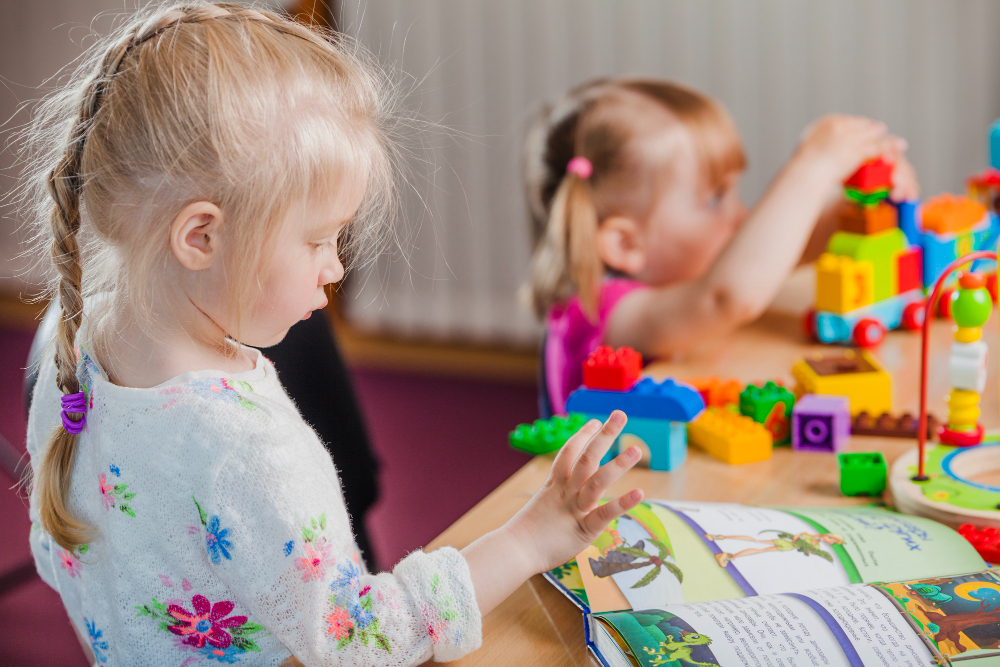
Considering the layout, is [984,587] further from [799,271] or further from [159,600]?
[799,271]

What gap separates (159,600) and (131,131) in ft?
0.91

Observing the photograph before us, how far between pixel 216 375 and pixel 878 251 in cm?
85

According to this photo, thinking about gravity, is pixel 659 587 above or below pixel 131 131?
below

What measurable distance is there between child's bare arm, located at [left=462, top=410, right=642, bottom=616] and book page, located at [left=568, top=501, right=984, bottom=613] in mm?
48

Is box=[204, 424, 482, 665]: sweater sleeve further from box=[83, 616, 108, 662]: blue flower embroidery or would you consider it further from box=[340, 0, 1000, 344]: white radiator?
box=[340, 0, 1000, 344]: white radiator

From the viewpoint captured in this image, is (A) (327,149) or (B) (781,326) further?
(B) (781,326)

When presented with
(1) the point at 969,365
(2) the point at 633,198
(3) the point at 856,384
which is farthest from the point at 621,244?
(1) the point at 969,365

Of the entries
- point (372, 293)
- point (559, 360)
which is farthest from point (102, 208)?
point (372, 293)

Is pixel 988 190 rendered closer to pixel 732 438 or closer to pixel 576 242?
pixel 576 242

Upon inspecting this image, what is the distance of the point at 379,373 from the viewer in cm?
290

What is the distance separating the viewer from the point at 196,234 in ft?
1.79

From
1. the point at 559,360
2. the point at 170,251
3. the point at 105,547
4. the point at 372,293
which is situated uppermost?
the point at 170,251

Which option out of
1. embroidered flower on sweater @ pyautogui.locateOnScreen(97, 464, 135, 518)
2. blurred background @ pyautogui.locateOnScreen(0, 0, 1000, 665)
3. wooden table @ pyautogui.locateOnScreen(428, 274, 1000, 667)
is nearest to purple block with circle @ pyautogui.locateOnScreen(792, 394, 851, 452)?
wooden table @ pyautogui.locateOnScreen(428, 274, 1000, 667)

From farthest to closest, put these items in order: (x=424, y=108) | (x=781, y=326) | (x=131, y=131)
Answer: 1. (x=424, y=108)
2. (x=781, y=326)
3. (x=131, y=131)
